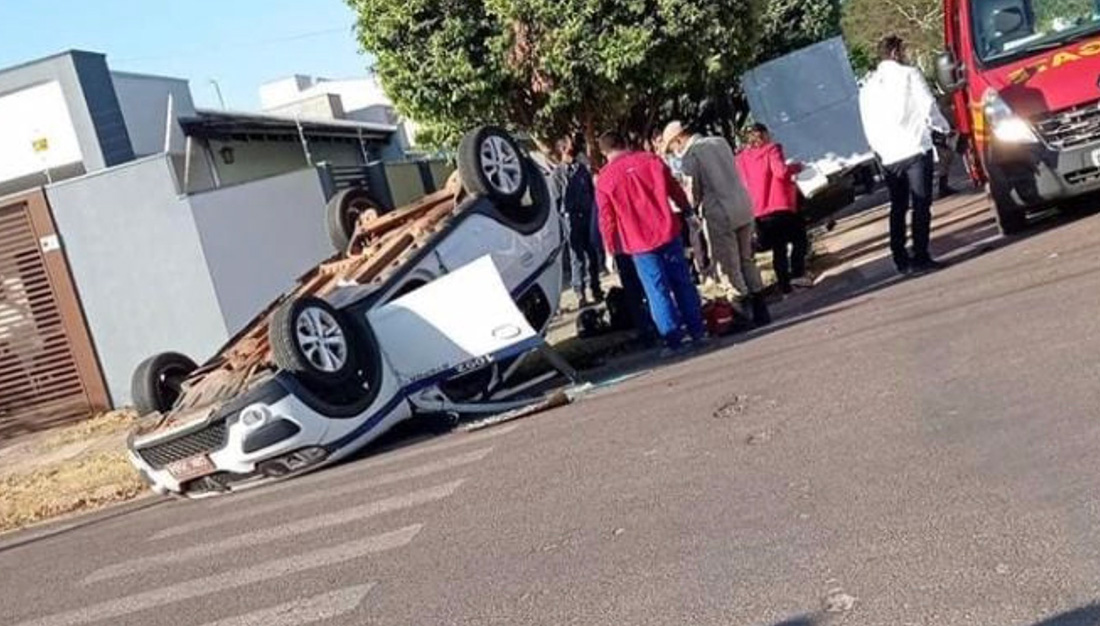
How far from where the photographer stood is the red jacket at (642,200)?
29.9 ft

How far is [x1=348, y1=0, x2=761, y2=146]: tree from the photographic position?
1619 cm

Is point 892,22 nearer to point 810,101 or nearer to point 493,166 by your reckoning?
point 810,101

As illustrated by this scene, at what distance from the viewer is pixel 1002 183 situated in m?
9.80

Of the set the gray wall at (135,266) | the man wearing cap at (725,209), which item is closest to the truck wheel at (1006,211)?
the man wearing cap at (725,209)

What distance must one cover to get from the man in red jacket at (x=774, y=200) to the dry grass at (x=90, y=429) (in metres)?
6.79

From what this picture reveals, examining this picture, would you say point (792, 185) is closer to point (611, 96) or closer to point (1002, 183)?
point (1002, 183)

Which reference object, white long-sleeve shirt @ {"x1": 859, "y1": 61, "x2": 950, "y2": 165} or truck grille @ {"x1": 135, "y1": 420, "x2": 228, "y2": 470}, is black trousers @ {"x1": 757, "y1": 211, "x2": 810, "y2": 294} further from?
truck grille @ {"x1": 135, "y1": 420, "x2": 228, "y2": 470}

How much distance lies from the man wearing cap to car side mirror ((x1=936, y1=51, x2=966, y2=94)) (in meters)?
1.90

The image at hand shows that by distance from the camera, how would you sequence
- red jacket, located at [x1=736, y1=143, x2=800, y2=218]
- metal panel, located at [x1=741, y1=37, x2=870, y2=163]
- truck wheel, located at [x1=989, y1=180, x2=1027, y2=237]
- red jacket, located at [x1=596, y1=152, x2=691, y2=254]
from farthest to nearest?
metal panel, located at [x1=741, y1=37, x2=870, y2=163] → red jacket, located at [x1=736, y1=143, x2=800, y2=218] → truck wheel, located at [x1=989, y1=180, x2=1027, y2=237] → red jacket, located at [x1=596, y1=152, x2=691, y2=254]

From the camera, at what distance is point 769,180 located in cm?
1137

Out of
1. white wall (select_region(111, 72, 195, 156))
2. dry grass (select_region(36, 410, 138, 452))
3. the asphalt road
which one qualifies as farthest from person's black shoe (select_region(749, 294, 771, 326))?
white wall (select_region(111, 72, 195, 156))

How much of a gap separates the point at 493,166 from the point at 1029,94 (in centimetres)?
408

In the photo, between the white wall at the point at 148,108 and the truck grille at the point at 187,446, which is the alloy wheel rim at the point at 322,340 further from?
the white wall at the point at 148,108

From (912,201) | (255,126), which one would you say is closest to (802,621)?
(912,201)
